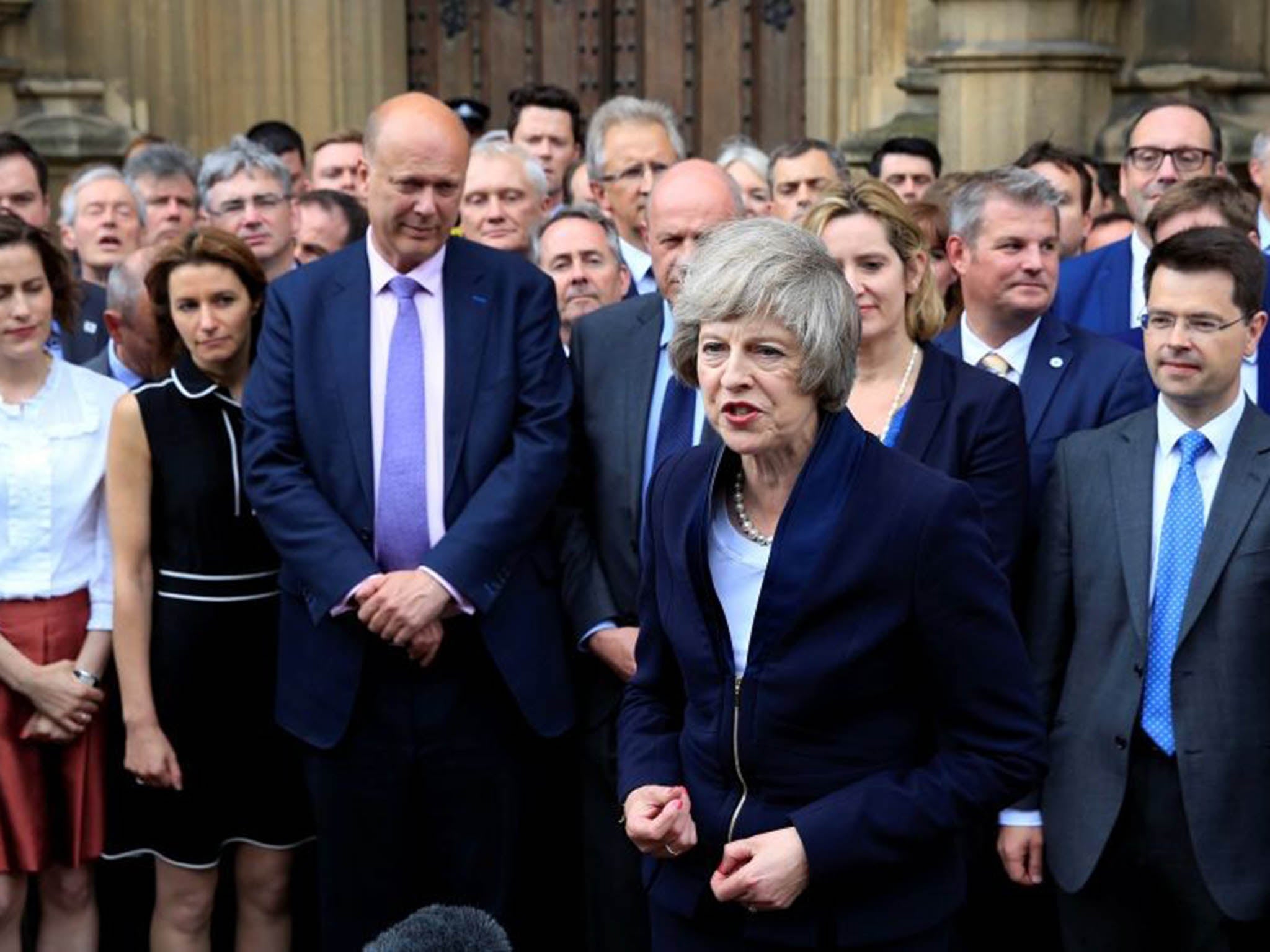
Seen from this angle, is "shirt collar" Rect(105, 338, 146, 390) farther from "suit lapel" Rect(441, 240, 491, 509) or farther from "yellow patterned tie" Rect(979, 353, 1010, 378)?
"yellow patterned tie" Rect(979, 353, 1010, 378)

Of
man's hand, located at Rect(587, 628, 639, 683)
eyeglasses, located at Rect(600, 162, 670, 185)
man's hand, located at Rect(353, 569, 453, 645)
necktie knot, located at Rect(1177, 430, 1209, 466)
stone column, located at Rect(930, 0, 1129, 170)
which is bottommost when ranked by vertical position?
man's hand, located at Rect(587, 628, 639, 683)

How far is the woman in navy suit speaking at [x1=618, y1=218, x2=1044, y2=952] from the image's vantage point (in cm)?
356

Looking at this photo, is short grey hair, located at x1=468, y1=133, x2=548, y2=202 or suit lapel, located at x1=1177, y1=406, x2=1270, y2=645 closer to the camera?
suit lapel, located at x1=1177, y1=406, x2=1270, y2=645

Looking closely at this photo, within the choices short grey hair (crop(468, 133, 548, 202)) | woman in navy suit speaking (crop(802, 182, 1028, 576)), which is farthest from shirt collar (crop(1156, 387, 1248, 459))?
short grey hair (crop(468, 133, 548, 202))

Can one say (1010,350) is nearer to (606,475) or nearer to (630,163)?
(606,475)

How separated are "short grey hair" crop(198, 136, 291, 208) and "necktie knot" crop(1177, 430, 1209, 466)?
3426 millimetres

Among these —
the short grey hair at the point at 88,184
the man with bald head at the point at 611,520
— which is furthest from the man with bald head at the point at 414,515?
the short grey hair at the point at 88,184

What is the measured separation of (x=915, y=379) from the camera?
15.8 feet

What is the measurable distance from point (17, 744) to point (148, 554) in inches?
21.5

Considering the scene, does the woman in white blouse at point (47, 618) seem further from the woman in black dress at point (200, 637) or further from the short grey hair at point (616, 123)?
the short grey hair at point (616, 123)

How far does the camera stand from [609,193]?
727 centimetres

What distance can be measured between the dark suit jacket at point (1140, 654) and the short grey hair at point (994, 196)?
0.74 m

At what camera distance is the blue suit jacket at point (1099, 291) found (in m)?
6.27

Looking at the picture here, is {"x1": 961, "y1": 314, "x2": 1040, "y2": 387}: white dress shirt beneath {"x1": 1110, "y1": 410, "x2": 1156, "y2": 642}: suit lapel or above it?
above
